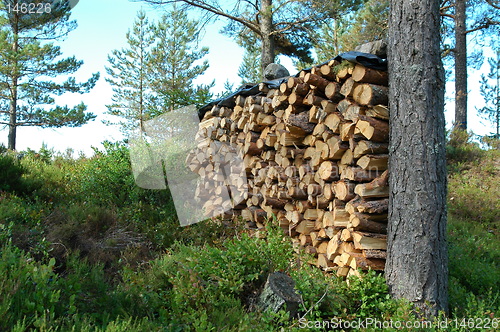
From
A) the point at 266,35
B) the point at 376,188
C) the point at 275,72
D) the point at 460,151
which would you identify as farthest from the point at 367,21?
the point at 376,188

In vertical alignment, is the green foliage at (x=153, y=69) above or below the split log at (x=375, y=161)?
above

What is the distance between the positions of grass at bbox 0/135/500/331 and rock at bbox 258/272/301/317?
0.23ft

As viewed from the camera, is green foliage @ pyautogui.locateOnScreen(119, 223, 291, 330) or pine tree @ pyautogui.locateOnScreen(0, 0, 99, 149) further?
pine tree @ pyautogui.locateOnScreen(0, 0, 99, 149)

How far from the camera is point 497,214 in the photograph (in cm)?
640

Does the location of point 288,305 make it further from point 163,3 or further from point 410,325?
point 163,3

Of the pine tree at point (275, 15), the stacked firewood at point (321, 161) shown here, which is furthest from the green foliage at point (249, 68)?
the stacked firewood at point (321, 161)

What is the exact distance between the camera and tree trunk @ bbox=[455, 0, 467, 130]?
1095 centimetres

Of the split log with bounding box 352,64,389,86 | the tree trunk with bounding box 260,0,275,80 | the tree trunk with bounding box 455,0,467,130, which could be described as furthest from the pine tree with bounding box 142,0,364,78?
the split log with bounding box 352,64,389,86

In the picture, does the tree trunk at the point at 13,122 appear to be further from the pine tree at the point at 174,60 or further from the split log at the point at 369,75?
the split log at the point at 369,75

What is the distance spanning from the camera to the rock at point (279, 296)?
9.96 ft

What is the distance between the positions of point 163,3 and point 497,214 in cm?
822

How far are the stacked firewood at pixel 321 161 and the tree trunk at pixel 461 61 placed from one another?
7.91 metres

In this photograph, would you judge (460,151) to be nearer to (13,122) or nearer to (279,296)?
(279,296)

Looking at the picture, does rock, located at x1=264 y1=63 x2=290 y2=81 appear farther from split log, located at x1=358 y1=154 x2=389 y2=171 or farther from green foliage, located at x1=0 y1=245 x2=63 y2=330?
green foliage, located at x1=0 y1=245 x2=63 y2=330
